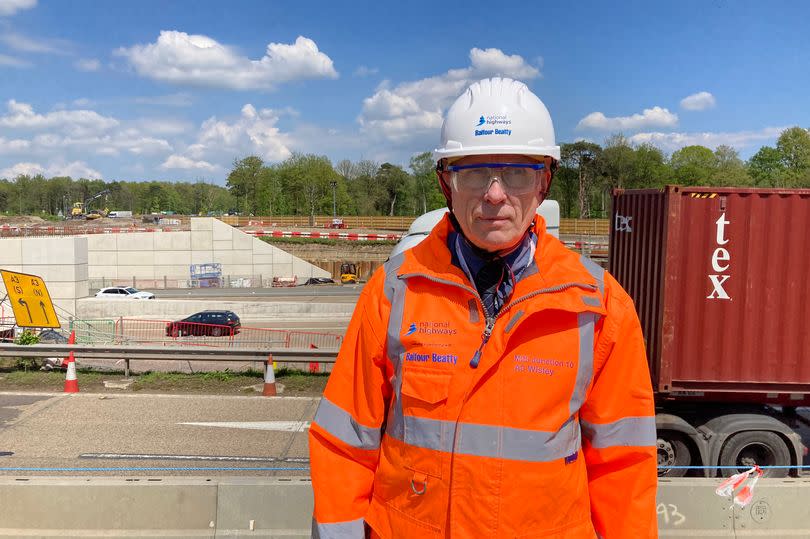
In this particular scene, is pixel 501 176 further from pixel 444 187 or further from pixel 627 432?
pixel 627 432

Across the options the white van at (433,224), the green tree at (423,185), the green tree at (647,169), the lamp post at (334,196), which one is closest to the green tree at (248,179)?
the lamp post at (334,196)

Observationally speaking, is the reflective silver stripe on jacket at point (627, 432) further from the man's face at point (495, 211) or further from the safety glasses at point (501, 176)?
the safety glasses at point (501, 176)

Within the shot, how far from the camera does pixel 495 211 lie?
200 centimetres

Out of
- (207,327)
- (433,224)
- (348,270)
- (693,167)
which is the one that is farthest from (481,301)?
(693,167)

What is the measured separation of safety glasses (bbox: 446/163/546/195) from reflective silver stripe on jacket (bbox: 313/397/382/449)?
2.80ft

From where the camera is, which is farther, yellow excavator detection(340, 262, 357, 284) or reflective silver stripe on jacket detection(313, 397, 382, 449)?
yellow excavator detection(340, 262, 357, 284)

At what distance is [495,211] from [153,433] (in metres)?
7.98

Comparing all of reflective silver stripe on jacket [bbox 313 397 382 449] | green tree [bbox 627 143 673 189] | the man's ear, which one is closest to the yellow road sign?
reflective silver stripe on jacket [bbox 313 397 382 449]

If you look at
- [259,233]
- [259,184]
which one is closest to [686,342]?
[259,233]

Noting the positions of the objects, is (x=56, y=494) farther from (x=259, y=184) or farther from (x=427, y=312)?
(x=259, y=184)

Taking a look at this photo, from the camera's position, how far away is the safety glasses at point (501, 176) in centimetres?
203

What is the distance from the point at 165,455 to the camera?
7.72 m

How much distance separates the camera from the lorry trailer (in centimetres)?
682

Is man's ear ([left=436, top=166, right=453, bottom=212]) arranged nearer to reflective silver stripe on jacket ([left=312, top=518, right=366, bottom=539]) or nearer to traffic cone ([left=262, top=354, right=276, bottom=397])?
reflective silver stripe on jacket ([left=312, top=518, right=366, bottom=539])
